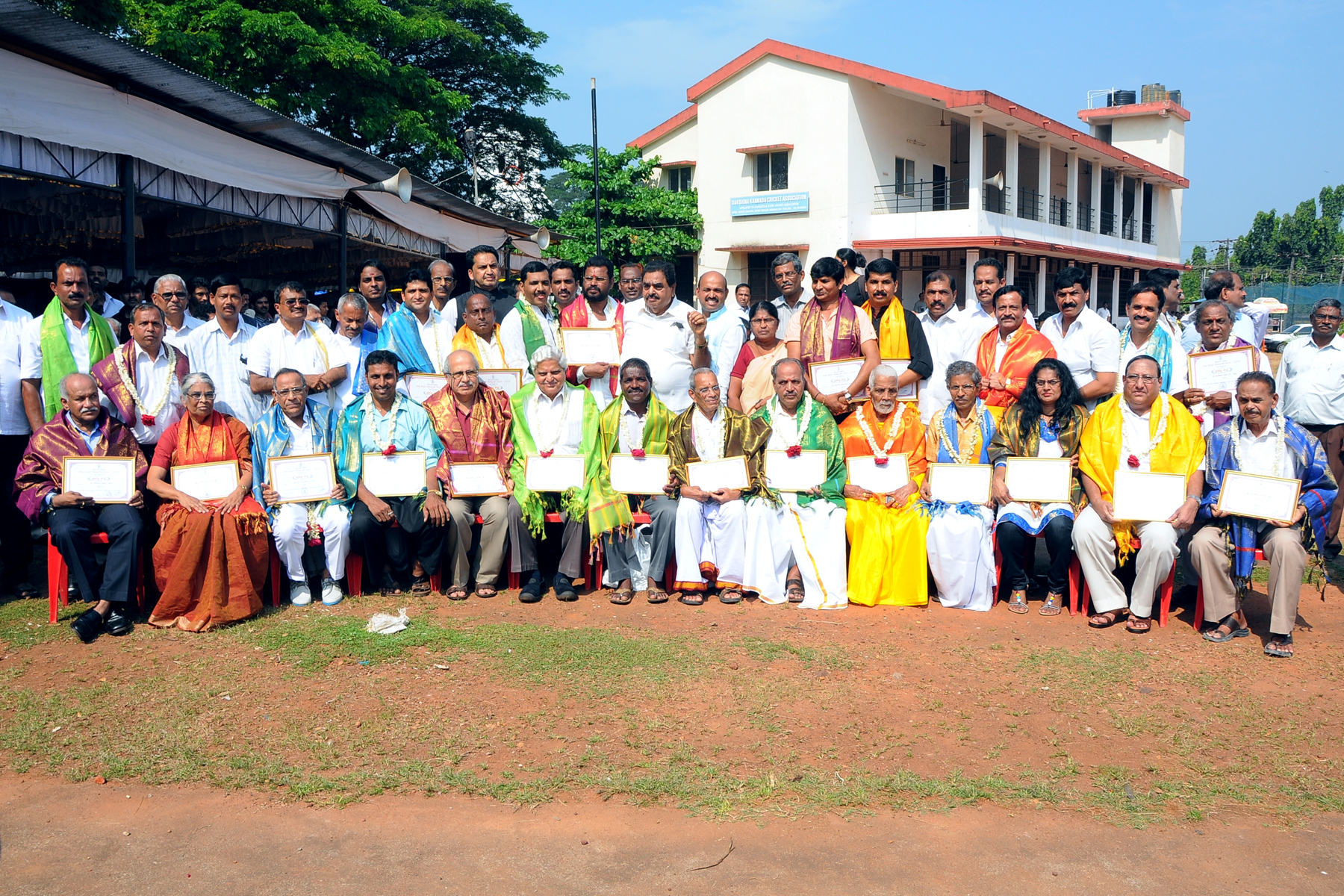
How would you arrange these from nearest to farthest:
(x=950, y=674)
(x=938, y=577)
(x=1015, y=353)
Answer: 1. (x=950, y=674)
2. (x=938, y=577)
3. (x=1015, y=353)

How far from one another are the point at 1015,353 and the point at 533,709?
4.21 meters

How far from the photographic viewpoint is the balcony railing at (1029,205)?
31078 millimetres

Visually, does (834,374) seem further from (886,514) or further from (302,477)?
(302,477)

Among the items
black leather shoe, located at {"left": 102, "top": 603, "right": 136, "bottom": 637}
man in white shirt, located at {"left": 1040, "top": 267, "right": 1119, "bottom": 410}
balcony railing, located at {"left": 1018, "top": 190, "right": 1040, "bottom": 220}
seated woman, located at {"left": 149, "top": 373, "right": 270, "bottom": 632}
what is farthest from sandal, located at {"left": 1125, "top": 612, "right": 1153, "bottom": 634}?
balcony railing, located at {"left": 1018, "top": 190, "right": 1040, "bottom": 220}

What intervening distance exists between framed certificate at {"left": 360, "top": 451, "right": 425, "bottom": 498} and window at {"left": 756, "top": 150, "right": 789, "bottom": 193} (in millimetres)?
22800

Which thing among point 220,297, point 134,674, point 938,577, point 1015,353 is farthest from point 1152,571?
point 220,297

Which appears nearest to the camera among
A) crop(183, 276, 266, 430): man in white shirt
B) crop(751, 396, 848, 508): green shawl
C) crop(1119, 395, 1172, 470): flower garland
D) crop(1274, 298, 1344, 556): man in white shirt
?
crop(1119, 395, 1172, 470): flower garland

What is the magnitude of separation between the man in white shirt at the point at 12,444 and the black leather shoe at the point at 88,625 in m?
1.08

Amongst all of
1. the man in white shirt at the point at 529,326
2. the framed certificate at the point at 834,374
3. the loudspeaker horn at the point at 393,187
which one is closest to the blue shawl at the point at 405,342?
the man in white shirt at the point at 529,326

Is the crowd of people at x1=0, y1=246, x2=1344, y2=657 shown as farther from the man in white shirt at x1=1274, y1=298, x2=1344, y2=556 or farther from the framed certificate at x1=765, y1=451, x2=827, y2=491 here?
the man in white shirt at x1=1274, y1=298, x2=1344, y2=556

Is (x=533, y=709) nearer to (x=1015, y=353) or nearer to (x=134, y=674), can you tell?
(x=134, y=674)

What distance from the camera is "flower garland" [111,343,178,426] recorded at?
643 cm

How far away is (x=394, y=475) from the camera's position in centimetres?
652

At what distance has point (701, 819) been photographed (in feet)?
12.2
